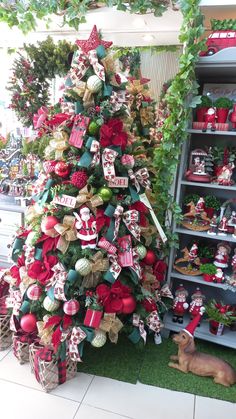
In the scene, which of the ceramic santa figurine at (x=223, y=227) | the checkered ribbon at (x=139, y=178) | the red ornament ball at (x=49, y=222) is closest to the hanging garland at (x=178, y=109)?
the checkered ribbon at (x=139, y=178)

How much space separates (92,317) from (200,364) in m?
0.70

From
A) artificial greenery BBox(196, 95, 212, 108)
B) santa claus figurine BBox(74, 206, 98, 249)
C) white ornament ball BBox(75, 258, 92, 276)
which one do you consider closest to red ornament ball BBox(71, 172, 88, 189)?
santa claus figurine BBox(74, 206, 98, 249)

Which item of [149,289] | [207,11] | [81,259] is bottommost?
[149,289]

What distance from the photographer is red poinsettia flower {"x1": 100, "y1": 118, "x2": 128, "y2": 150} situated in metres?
1.40

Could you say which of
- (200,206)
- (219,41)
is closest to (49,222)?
(200,206)

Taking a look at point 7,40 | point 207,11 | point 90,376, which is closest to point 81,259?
point 90,376

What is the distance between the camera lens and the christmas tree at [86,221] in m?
1.40

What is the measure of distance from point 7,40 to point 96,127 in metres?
1.72

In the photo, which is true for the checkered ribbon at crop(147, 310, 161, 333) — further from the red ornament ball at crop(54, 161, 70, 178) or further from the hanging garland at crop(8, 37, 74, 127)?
the hanging garland at crop(8, 37, 74, 127)

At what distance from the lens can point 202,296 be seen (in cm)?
196

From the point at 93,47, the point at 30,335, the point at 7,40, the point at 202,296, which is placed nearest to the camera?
the point at 93,47

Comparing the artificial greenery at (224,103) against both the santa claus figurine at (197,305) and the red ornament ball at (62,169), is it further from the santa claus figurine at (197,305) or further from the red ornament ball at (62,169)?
the santa claus figurine at (197,305)

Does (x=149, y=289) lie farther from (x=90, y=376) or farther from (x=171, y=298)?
(x=90, y=376)

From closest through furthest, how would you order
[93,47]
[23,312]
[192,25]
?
[93,47] → [192,25] → [23,312]
